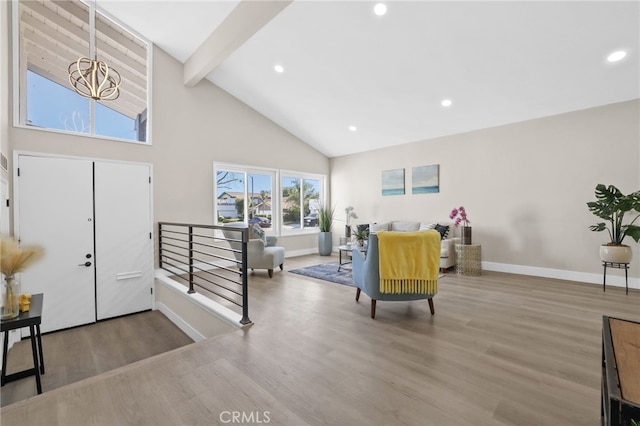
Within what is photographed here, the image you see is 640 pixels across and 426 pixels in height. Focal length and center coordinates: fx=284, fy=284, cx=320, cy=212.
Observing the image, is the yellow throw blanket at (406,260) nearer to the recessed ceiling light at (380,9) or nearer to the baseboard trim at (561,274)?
the recessed ceiling light at (380,9)

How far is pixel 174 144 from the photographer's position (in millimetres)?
4906

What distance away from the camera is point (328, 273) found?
5.07 meters

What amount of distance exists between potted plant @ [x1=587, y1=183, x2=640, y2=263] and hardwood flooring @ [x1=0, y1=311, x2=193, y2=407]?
5.51m

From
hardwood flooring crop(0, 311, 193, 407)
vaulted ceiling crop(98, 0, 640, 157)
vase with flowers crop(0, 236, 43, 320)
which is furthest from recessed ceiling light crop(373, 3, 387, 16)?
hardwood flooring crop(0, 311, 193, 407)

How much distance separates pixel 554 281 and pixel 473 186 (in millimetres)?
1991

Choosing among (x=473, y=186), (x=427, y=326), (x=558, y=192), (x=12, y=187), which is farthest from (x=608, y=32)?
(x=12, y=187)

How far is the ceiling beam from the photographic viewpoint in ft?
10.8

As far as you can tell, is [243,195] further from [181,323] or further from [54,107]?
[54,107]

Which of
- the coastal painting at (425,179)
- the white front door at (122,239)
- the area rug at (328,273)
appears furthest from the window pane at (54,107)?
the coastal painting at (425,179)

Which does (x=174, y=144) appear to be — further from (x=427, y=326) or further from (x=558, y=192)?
(x=558, y=192)

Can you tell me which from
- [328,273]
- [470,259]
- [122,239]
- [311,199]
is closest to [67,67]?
[122,239]

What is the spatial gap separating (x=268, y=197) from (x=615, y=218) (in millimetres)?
5954

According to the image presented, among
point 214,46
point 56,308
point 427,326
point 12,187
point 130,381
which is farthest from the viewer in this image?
point 214,46

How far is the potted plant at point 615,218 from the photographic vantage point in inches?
141
